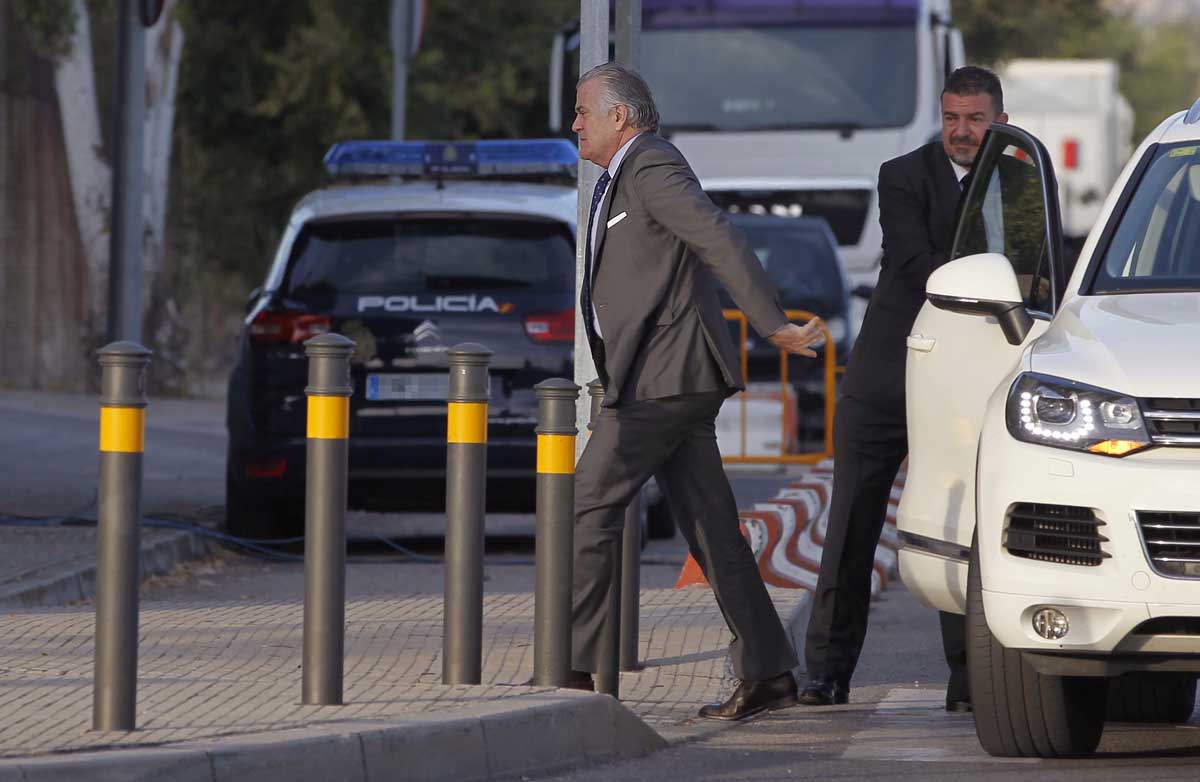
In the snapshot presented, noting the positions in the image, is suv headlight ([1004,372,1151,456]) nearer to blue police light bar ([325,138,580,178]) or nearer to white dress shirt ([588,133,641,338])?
white dress shirt ([588,133,641,338])

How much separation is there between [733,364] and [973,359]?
0.70 meters

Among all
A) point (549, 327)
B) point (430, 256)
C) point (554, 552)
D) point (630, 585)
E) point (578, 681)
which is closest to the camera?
point (554, 552)

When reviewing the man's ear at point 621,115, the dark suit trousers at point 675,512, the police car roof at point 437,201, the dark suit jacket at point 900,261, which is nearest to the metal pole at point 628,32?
the dark suit jacket at point 900,261

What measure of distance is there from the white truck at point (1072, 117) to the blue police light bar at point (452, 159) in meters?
23.1

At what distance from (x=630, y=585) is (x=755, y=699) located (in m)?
0.66

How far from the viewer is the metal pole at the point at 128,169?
12789 millimetres

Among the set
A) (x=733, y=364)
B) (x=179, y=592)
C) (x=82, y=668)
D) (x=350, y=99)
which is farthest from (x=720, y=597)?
(x=350, y=99)

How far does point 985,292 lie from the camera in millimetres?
6445

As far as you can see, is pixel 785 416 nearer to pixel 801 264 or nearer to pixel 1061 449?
pixel 801 264

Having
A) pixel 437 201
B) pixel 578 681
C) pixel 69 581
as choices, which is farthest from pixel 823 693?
pixel 437 201

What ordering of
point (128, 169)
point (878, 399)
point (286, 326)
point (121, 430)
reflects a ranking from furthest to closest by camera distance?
1. point (128, 169)
2. point (286, 326)
3. point (878, 399)
4. point (121, 430)

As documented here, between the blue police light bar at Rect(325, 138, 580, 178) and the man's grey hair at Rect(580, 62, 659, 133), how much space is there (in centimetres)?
545

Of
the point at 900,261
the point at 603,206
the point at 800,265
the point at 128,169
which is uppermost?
the point at 128,169

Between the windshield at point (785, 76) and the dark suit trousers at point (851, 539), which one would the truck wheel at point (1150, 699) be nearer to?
the dark suit trousers at point (851, 539)
